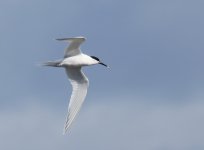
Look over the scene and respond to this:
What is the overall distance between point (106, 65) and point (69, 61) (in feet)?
9.17

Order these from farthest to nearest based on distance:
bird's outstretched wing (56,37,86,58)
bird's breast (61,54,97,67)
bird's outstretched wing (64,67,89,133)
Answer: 1. bird's outstretched wing (64,67,89,133)
2. bird's breast (61,54,97,67)
3. bird's outstretched wing (56,37,86,58)

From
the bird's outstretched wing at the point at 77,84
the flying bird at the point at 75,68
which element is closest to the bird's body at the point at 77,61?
the flying bird at the point at 75,68

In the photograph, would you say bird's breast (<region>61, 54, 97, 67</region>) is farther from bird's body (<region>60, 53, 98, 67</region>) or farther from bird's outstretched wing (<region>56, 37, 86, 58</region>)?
bird's outstretched wing (<region>56, 37, 86, 58</region>)

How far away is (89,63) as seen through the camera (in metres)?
40.3

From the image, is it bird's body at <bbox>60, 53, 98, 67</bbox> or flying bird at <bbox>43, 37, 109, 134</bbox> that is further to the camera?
bird's body at <bbox>60, 53, 98, 67</bbox>

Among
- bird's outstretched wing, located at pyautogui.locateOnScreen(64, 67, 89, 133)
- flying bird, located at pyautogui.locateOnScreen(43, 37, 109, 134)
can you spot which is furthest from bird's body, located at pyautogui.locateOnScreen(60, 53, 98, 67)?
bird's outstretched wing, located at pyautogui.locateOnScreen(64, 67, 89, 133)

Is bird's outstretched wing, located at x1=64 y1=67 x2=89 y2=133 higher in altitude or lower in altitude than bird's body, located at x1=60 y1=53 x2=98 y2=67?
lower

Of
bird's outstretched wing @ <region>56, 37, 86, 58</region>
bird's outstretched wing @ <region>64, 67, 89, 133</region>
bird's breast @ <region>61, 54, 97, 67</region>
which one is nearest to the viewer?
bird's outstretched wing @ <region>56, 37, 86, 58</region>

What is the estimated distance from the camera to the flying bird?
38906mm

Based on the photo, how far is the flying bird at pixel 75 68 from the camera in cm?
3891

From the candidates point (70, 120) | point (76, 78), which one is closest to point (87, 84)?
point (76, 78)

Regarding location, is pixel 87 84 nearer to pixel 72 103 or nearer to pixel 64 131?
pixel 72 103

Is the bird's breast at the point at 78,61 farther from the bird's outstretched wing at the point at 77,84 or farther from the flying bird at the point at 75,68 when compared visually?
the bird's outstretched wing at the point at 77,84

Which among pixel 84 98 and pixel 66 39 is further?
pixel 84 98
